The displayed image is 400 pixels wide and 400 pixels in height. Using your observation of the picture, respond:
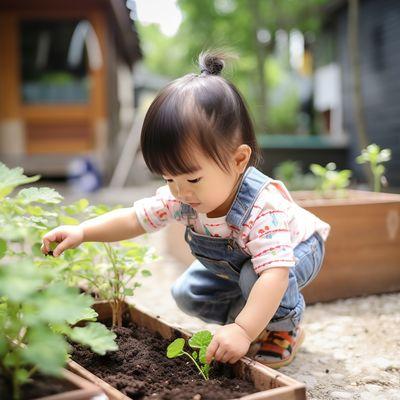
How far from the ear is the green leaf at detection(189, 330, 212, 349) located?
1.57ft

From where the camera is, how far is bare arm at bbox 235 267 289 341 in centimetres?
137

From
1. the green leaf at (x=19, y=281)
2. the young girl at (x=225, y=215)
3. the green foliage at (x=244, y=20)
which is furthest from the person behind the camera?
the green foliage at (x=244, y=20)

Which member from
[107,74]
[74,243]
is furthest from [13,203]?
[107,74]

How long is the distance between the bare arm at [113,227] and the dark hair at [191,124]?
30 centimetres

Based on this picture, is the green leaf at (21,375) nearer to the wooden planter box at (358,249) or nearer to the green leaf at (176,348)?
the green leaf at (176,348)

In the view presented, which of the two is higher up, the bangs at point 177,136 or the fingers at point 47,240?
the bangs at point 177,136

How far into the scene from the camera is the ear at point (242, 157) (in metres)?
1.57

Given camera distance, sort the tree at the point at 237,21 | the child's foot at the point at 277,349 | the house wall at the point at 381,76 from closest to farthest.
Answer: the child's foot at the point at 277,349 → the house wall at the point at 381,76 → the tree at the point at 237,21

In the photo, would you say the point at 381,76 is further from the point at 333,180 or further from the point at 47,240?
the point at 47,240

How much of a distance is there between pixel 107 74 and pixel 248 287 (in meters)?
8.38

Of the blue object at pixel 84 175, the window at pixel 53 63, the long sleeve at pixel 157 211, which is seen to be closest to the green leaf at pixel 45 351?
the long sleeve at pixel 157 211

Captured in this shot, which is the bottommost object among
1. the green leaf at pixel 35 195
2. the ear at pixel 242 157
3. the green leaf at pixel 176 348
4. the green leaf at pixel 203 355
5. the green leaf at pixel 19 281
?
the green leaf at pixel 203 355

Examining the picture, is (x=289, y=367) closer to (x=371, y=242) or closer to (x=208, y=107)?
(x=208, y=107)

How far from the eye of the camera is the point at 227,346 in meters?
1.33
